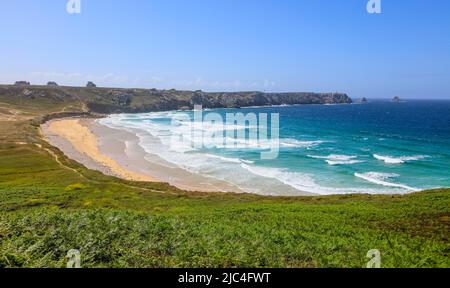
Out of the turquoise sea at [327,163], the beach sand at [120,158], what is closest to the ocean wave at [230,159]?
the turquoise sea at [327,163]

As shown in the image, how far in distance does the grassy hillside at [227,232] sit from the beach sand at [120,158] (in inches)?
527

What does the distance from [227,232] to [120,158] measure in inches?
2007

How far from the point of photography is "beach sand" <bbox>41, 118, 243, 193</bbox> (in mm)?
47966

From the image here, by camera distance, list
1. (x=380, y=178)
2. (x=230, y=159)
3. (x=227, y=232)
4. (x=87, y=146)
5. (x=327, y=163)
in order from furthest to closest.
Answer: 1. (x=87, y=146)
2. (x=230, y=159)
3. (x=327, y=163)
4. (x=380, y=178)
5. (x=227, y=232)

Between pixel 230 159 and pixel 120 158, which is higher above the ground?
pixel 230 159

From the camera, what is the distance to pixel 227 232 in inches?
695

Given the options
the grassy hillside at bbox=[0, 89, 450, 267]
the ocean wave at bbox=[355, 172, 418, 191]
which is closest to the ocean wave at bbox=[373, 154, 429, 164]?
the ocean wave at bbox=[355, 172, 418, 191]

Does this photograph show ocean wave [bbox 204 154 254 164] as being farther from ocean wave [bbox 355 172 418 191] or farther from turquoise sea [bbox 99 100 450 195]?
ocean wave [bbox 355 172 418 191]

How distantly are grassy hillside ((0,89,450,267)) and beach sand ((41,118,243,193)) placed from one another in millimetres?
13379

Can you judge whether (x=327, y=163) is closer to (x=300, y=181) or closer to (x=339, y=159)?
(x=339, y=159)

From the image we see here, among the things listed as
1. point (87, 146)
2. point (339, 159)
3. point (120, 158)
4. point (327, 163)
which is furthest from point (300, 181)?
point (87, 146)

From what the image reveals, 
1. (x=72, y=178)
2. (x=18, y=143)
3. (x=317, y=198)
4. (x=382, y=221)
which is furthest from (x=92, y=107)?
(x=382, y=221)

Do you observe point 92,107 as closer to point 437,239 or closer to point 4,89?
point 4,89
